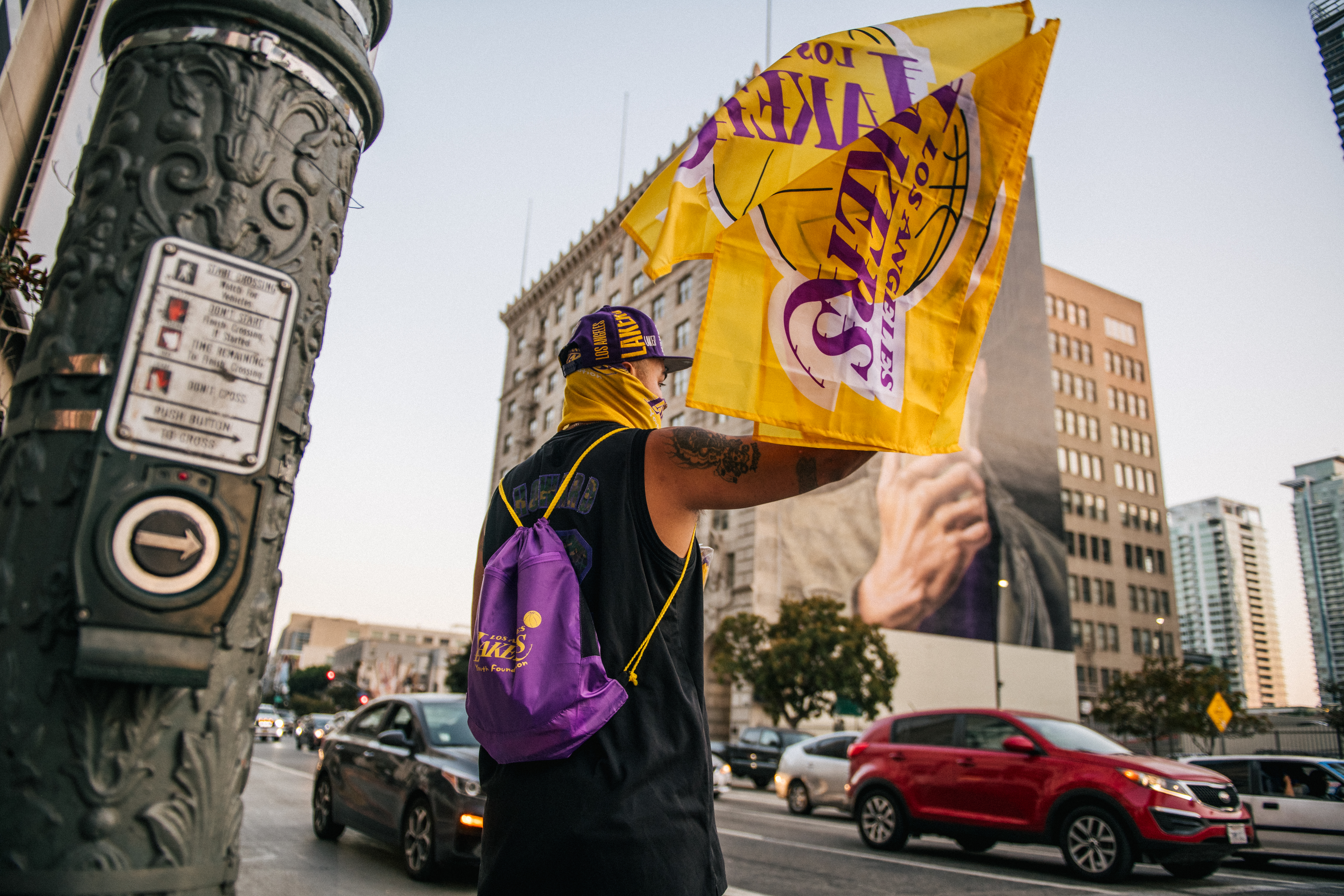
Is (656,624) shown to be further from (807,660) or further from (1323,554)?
(1323,554)

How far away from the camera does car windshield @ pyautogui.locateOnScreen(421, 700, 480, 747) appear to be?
7816 millimetres

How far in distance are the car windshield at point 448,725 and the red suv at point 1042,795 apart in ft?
17.7

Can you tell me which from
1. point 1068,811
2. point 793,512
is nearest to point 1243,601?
point 793,512

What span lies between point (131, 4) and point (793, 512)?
4023 centimetres

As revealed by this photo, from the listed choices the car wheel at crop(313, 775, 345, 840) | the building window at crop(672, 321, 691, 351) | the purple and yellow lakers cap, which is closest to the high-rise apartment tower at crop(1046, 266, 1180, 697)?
the building window at crop(672, 321, 691, 351)

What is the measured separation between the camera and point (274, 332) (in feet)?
4.72

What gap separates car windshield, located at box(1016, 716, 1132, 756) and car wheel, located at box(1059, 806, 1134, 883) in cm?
72

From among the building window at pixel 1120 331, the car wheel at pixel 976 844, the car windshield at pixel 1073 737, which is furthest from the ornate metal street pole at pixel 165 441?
the building window at pixel 1120 331

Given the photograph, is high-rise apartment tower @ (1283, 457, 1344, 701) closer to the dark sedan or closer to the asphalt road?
the asphalt road

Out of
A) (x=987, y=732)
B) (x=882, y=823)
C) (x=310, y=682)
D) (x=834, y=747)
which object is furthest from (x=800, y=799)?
(x=310, y=682)

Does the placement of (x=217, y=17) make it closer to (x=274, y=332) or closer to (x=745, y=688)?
(x=274, y=332)

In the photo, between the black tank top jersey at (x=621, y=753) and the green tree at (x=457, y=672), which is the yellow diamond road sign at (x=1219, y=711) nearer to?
the black tank top jersey at (x=621, y=753)

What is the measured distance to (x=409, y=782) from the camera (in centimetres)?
752

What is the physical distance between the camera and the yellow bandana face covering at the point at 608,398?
7.25 feet
